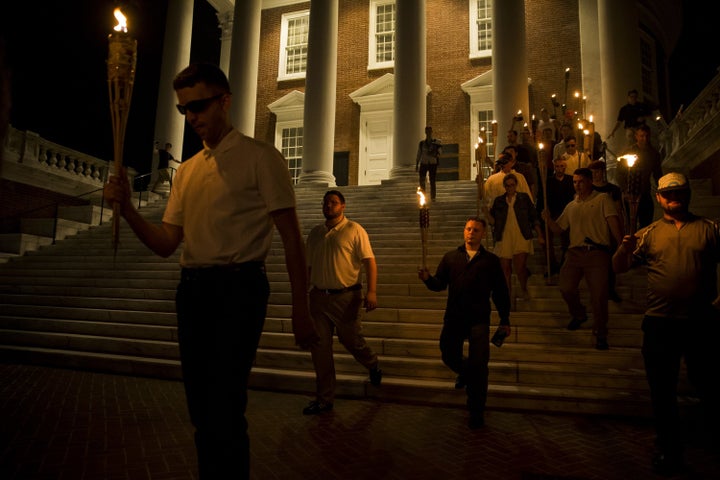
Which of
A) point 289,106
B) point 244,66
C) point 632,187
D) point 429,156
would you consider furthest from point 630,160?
point 289,106

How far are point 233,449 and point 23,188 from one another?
16483mm

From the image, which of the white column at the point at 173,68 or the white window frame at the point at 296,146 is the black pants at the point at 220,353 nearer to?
the white column at the point at 173,68

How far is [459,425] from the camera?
4652 mm

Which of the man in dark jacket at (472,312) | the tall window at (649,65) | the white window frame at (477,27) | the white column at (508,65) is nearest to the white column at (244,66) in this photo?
the white column at (508,65)

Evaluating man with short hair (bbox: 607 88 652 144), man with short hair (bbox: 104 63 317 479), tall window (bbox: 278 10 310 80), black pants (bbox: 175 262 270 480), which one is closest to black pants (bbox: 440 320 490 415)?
man with short hair (bbox: 104 63 317 479)

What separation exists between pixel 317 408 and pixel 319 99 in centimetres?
Result: 1368

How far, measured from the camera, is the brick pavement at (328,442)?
346 cm

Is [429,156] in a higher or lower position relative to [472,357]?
higher

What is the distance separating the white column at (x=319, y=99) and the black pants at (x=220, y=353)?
14591 millimetres

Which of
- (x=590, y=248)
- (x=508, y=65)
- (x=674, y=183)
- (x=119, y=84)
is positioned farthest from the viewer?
(x=508, y=65)

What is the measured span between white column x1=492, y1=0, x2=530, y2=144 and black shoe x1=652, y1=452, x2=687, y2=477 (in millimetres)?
11713

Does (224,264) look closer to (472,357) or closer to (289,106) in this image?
(472,357)

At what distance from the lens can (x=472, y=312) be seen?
482 centimetres

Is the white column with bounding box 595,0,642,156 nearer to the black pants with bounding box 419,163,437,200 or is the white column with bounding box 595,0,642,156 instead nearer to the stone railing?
the black pants with bounding box 419,163,437,200
